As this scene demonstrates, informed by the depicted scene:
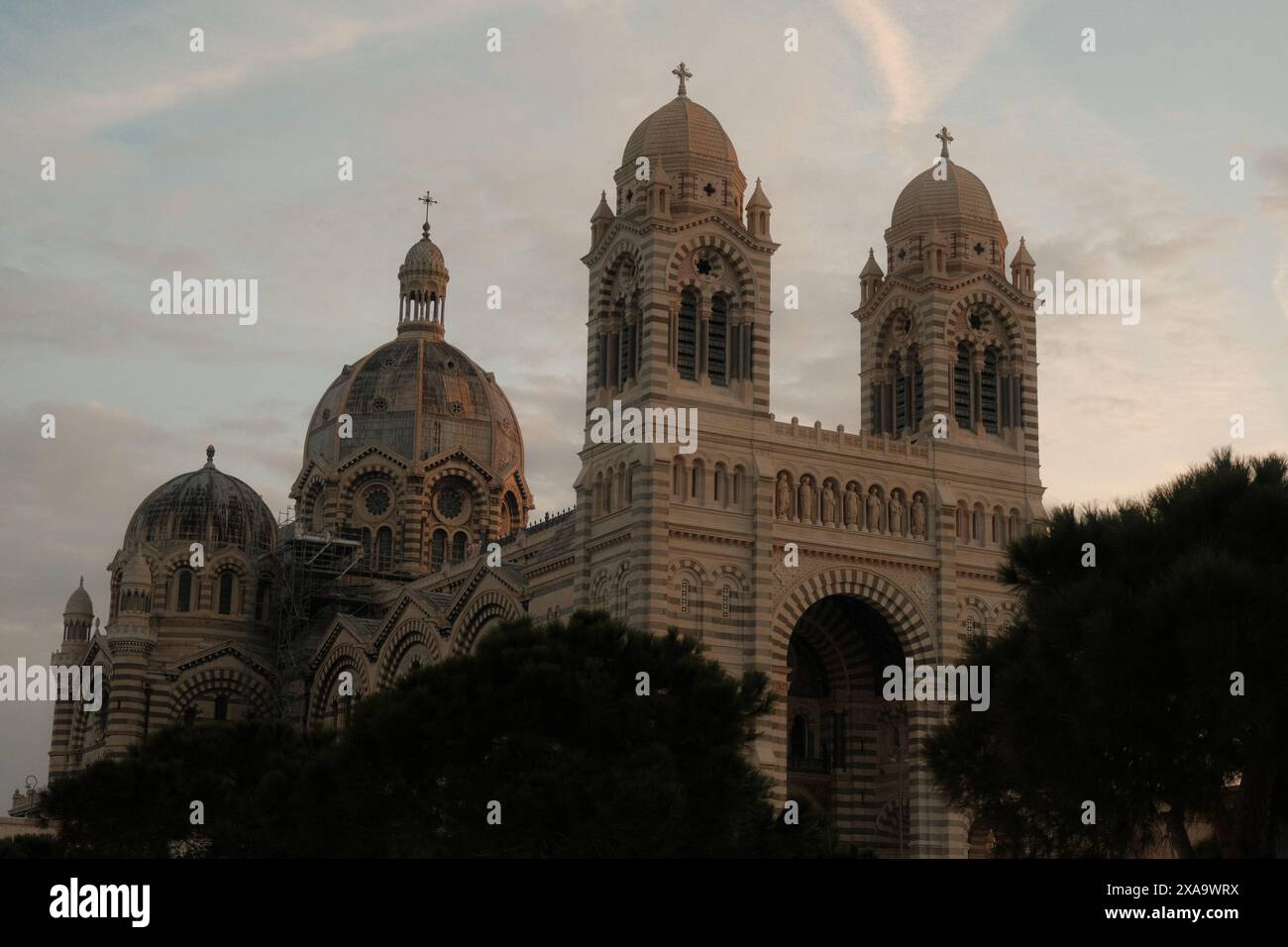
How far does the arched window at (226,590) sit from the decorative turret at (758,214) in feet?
114

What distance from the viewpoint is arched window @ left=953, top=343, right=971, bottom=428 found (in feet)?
212

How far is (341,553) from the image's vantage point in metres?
85.6

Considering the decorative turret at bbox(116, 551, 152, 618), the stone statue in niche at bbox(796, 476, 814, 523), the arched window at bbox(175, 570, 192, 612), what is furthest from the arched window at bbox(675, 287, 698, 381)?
the arched window at bbox(175, 570, 192, 612)

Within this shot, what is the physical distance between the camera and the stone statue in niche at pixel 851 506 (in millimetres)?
60656

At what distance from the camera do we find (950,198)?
218ft

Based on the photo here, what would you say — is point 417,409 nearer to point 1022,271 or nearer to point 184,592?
point 184,592

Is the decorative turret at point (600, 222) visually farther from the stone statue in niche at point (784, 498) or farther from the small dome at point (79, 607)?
the small dome at point (79, 607)

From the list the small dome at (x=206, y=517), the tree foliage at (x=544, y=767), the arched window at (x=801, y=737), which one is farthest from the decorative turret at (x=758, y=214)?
the small dome at (x=206, y=517)

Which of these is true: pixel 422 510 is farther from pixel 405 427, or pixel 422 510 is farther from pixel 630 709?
pixel 630 709

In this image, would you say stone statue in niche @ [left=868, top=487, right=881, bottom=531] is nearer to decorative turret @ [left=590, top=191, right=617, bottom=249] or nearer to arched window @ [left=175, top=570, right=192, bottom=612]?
decorative turret @ [left=590, top=191, right=617, bottom=249]

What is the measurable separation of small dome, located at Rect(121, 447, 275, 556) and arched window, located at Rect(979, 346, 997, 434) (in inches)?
1455

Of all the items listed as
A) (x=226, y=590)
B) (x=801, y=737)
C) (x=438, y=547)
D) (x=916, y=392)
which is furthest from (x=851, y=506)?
(x=226, y=590)
